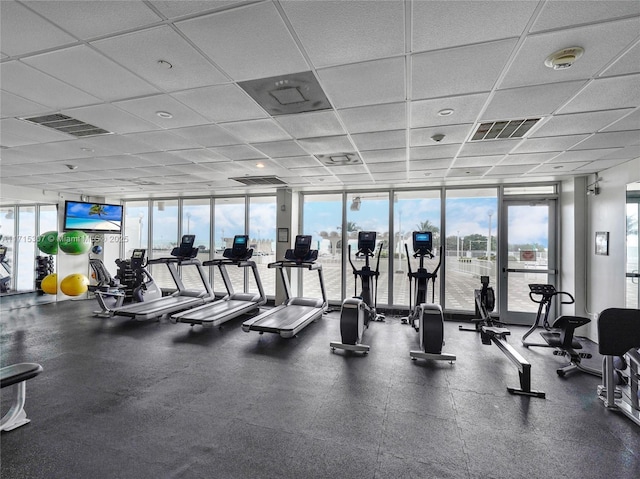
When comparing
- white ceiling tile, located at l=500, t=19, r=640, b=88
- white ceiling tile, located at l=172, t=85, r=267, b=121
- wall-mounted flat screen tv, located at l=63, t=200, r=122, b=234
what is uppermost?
white ceiling tile, located at l=172, t=85, r=267, b=121

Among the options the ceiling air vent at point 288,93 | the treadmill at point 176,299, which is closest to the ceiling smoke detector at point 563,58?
the ceiling air vent at point 288,93

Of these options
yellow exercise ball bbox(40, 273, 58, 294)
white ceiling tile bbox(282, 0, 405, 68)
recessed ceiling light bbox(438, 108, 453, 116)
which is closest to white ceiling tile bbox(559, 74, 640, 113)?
recessed ceiling light bbox(438, 108, 453, 116)

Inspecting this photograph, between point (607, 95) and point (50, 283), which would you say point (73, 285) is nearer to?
point (50, 283)

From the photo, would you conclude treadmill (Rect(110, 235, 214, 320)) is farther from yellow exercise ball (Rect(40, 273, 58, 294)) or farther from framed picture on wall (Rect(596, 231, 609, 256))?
framed picture on wall (Rect(596, 231, 609, 256))

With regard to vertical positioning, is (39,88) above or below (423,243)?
above

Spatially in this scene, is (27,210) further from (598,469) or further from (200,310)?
(598,469)

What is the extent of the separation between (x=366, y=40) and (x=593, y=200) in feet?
19.0

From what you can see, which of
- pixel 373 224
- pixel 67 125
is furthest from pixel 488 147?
pixel 67 125

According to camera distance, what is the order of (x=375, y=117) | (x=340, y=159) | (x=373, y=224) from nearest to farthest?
(x=375, y=117), (x=340, y=159), (x=373, y=224)

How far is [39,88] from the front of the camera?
107 inches

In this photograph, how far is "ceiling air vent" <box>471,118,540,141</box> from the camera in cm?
333

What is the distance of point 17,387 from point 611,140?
6.88m

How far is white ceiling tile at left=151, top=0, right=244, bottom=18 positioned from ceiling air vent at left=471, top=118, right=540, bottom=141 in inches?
114

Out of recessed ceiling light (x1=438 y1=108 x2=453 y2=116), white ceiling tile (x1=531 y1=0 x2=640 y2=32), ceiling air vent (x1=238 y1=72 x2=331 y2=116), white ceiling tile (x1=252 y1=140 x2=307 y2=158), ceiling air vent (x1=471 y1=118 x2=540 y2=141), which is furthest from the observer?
white ceiling tile (x1=252 y1=140 x2=307 y2=158)
